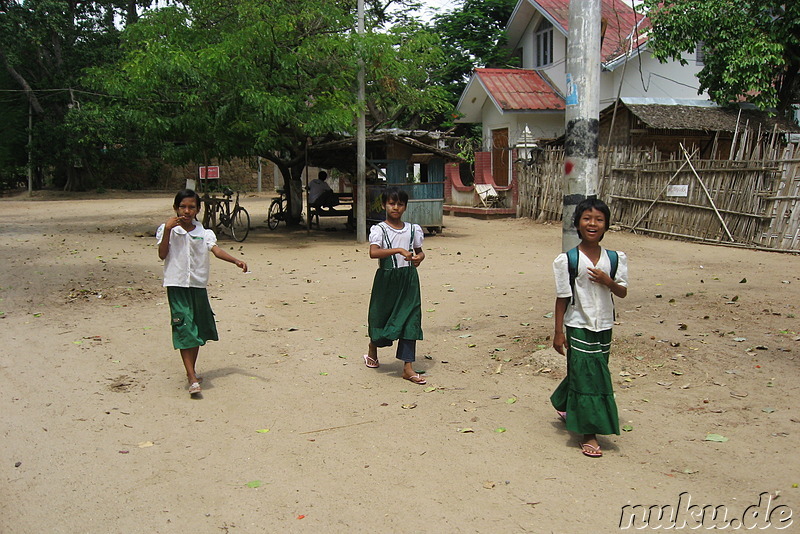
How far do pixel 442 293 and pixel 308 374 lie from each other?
12.3 ft

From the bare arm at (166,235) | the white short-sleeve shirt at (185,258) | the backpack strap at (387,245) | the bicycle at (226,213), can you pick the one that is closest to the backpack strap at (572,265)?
the backpack strap at (387,245)

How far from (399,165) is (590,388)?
12.6 meters

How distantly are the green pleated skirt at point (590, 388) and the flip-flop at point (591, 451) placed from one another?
101 millimetres

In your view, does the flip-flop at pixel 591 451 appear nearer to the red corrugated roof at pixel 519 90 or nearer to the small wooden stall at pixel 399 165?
the small wooden stall at pixel 399 165

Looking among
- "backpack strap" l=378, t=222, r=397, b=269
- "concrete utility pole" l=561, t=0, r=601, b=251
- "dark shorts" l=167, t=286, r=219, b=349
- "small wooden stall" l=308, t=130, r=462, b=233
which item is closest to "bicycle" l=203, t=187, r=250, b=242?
"small wooden stall" l=308, t=130, r=462, b=233

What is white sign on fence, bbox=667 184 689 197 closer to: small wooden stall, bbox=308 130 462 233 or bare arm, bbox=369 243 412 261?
small wooden stall, bbox=308 130 462 233

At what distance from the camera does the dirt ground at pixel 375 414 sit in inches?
140

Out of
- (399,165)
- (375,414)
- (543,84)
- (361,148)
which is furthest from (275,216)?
(375,414)

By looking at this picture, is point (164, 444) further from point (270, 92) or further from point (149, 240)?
point (149, 240)

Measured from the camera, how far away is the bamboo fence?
1227 centimetres

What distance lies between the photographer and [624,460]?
4055 mm

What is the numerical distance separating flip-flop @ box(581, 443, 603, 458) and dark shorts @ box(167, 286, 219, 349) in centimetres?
285

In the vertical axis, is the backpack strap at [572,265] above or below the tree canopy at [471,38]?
below

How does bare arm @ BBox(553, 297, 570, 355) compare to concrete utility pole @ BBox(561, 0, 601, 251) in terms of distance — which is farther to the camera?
concrete utility pole @ BBox(561, 0, 601, 251)
